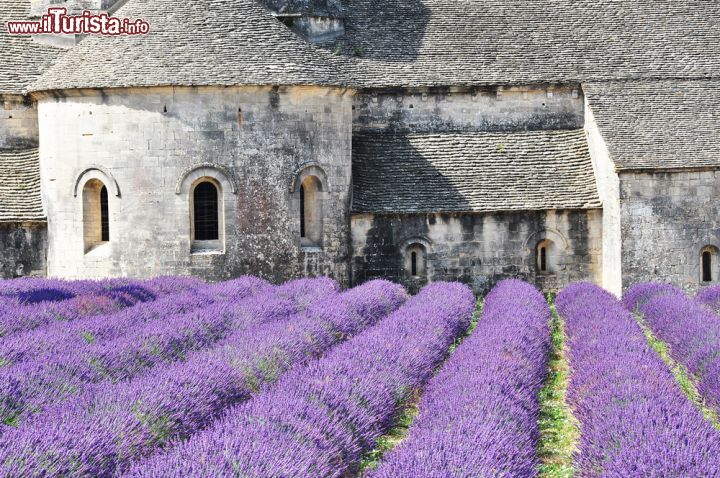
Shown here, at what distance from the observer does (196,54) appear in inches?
772

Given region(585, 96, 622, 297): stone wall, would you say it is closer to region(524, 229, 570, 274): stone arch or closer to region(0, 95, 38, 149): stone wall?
region(524, 229, 570, 274): stone arch

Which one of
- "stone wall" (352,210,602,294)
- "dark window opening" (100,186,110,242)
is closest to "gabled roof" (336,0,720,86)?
"stone wall" (352,210,602,294)

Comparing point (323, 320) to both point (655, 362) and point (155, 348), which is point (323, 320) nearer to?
point (155, 348)

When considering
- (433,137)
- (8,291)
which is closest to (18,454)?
(8,291)

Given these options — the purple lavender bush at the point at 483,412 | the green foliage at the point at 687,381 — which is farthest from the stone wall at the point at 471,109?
the purple lavender bush at the point at 483,412

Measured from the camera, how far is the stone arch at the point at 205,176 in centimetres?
1970

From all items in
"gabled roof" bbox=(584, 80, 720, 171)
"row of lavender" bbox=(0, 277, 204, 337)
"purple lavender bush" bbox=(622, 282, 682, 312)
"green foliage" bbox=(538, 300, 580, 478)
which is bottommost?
"green foliage" bbox=(538, 300, 580, 478)

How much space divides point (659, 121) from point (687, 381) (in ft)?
37.1

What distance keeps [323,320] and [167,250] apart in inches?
273

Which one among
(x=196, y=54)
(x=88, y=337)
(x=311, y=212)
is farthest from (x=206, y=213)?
(x=88, y=337)

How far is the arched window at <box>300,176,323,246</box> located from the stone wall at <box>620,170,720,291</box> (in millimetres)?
6139

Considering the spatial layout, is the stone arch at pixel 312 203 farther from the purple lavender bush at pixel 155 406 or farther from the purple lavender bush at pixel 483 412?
the purple lavender bush at pixel 483 412

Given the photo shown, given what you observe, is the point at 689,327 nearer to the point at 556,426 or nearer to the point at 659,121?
the point at 556,426

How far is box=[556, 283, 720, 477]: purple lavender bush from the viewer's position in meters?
6.68
